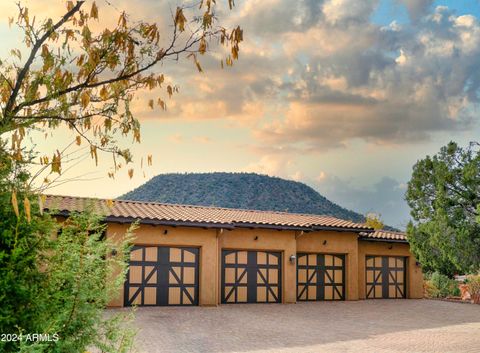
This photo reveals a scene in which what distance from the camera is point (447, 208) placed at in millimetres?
21062

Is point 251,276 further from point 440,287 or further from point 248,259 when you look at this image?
point 440,287

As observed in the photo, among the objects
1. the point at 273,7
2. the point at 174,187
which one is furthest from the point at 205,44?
the point at 174,187

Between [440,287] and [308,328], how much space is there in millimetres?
15777

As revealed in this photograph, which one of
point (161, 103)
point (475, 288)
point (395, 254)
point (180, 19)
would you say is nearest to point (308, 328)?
point (161, 103)

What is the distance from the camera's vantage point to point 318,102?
21781mm

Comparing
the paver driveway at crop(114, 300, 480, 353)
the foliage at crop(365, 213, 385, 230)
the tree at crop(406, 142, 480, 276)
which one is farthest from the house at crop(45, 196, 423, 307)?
the foliage at crop(365, 213, 385, 230)

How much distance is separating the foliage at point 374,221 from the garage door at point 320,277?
18341 mm

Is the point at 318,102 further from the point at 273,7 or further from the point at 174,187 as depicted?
the point at 174,187

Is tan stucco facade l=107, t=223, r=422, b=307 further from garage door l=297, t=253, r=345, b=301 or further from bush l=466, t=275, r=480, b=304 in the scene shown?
bush l=466, t=275, r=480, b=304

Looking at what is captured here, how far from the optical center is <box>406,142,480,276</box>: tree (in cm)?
2023

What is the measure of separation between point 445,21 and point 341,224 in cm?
901

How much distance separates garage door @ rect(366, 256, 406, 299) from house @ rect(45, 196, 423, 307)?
45 millimetres

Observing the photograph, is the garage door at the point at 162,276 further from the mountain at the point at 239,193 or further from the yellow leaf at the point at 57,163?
the mountain at the point at 239,193

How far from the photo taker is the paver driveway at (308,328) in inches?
496
